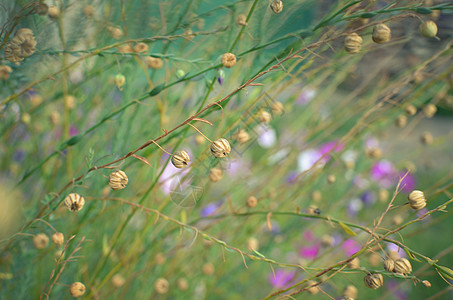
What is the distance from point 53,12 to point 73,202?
20 cm

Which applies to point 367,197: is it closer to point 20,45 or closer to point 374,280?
point 374,280

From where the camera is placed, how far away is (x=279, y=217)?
1024 millimetres

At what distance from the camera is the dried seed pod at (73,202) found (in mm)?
315

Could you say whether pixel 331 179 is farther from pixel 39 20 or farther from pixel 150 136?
pixel 39 20

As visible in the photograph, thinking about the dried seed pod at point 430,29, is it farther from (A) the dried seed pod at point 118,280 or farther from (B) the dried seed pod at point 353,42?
(A) the dried seed pod at point 118,280

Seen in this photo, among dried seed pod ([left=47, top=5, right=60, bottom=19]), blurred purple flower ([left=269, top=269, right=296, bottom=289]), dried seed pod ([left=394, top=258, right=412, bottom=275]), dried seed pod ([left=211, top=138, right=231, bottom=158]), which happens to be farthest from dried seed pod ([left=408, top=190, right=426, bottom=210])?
blurred purple flower ([left=269, top=269, right=296, bottom=289])

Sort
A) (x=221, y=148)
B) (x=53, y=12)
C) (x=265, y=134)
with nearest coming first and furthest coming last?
1. (x=221, y=148)
2. (x=53, y=12)
3. (x=265, y=134)

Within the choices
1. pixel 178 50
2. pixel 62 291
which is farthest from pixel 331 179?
pixel 62 291

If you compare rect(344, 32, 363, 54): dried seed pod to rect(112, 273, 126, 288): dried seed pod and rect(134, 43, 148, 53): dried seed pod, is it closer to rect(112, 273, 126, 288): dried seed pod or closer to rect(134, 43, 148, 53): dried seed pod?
rect(134, 43, 148, 53): dried seed pod

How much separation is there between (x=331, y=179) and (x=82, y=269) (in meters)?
0.37

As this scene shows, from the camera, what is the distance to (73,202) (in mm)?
317

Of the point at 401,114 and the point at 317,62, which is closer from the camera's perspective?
the point at 317,62

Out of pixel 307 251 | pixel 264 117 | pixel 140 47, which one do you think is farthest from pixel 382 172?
pixel 140 47

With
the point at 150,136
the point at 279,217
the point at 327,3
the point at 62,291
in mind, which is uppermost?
the point at 327,3
